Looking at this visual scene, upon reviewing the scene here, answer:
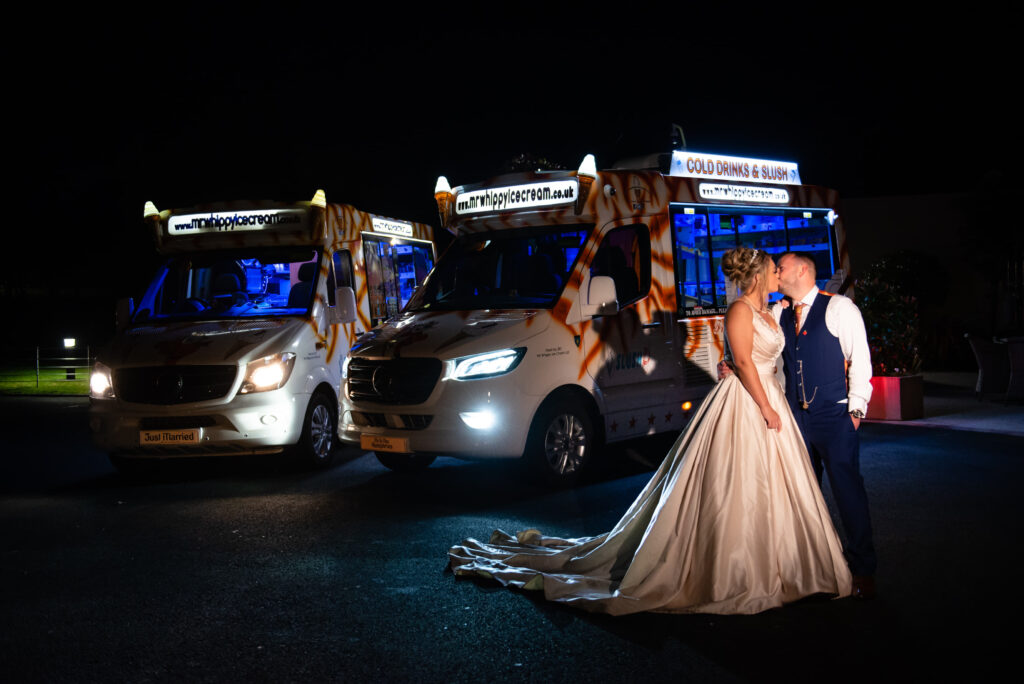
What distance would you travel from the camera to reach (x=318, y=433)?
34.1ft

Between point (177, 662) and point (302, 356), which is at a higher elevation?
point (302, 356)

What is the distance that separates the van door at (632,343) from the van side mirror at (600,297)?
13 centimetres

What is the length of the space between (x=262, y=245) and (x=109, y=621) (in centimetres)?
613

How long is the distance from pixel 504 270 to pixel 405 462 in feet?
7.03

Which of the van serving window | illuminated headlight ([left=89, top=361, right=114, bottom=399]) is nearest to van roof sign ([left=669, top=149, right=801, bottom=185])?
the van serving window

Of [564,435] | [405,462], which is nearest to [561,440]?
[564,435]

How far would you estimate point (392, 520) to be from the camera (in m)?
7.76

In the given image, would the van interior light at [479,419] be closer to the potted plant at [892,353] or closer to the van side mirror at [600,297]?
the van side mirror at [600,297]

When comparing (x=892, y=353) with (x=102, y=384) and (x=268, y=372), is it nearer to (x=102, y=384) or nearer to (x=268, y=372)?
(x=268, y=372)

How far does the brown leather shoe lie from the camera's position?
544 cm

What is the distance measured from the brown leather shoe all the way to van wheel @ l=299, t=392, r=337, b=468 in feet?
19.8

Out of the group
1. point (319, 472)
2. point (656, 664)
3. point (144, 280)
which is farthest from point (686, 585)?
point (144, 280)

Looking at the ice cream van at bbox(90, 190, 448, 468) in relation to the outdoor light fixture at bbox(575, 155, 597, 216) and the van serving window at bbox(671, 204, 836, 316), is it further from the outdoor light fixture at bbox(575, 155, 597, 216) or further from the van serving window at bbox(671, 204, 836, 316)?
the van serving window at bbox(671, 204, 836, 316)

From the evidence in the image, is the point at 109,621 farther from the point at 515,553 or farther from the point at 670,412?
the point at 670,412
